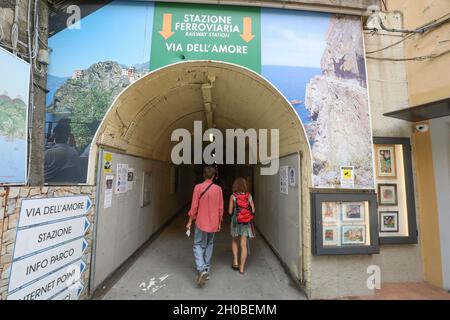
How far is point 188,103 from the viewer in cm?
538

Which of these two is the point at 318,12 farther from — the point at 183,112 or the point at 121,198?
the point at 121,198

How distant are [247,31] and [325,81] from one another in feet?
5.06

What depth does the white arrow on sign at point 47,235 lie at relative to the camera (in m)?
2.21

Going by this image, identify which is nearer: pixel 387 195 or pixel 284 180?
pixel 387 195

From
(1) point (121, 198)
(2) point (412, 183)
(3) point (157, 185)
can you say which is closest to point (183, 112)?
(3) point (157, 185)

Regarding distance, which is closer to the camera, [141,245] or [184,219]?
[141,245]

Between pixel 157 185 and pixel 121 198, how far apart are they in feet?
8.20

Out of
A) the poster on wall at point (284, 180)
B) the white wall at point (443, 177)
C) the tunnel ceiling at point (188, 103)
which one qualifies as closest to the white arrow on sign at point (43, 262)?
the tunnel ceiling at point (188, 103)

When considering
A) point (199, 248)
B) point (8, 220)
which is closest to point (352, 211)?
point (199, 248)

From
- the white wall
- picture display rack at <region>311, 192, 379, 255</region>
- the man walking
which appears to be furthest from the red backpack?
the white wall

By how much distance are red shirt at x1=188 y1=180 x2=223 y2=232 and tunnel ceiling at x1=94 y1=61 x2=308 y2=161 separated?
5.39 feet

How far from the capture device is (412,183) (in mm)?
4047

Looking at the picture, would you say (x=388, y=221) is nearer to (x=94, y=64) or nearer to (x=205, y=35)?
(x=205, y=35)

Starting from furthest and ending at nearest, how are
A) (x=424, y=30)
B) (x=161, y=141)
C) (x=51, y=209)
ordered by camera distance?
(x=161, y=141)
(x=424, y=30)
(x=51, y=209)
